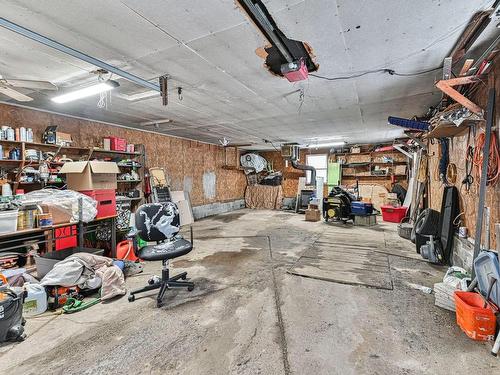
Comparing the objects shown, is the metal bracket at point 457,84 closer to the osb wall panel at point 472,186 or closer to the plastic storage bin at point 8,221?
the osb wall panel at point 472,186

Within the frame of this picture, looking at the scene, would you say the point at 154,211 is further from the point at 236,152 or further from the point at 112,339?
the point at 236,152

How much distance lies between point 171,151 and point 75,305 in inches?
185

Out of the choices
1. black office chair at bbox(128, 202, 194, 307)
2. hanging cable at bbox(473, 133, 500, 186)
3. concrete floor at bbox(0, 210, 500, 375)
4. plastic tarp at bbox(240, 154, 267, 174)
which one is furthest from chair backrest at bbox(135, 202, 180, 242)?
plastic tarp at bbox(240, 154, 267, 174)

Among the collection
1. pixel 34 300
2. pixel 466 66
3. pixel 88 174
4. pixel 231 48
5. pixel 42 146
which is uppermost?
pixel 231 48

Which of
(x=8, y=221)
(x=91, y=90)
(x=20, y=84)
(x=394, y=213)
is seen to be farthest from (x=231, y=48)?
(x=394, y=213)

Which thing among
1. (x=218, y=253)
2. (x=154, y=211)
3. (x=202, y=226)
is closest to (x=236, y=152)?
(x=202, y=226)

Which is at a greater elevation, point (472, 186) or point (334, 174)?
point (334, 174)

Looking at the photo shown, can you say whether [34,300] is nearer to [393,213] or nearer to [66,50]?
[66,50]

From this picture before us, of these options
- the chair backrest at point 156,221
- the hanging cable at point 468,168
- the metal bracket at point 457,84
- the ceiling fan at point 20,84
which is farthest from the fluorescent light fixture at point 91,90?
the hanging cable at point 468,168

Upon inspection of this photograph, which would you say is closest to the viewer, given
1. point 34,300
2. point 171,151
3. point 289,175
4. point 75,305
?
point 34,300

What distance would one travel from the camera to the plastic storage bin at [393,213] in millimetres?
6445

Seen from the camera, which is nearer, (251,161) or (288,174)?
(251,161)

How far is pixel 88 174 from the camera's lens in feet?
11.4

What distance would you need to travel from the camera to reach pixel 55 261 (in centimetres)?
266
